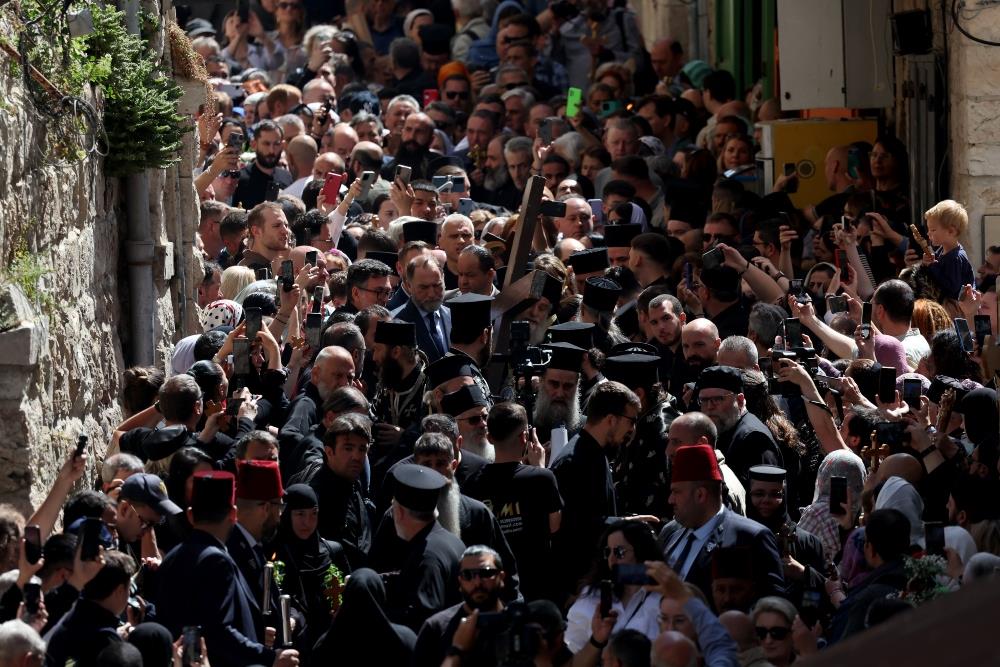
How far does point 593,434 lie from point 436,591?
138 centimetres

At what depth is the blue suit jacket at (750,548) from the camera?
595 cm

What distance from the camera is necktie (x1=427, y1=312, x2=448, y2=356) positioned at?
9.38m

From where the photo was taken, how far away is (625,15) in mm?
18297

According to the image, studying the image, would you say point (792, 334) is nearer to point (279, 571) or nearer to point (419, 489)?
point (419, 489)

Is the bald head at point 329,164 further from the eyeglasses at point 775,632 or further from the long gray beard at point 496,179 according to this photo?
the eyeglasses at point 775,632

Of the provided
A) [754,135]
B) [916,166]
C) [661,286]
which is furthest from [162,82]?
[754,135]

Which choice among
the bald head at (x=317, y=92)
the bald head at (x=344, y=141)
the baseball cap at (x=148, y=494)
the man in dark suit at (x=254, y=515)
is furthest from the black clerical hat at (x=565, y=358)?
the bald head at (x=317, y=92)

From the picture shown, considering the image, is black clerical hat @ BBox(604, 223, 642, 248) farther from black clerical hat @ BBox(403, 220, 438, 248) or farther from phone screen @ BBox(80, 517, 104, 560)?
phone screen @ BBox(80, 517, 104, 560)

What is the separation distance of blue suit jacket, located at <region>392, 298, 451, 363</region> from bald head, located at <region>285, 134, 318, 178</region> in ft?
16.1

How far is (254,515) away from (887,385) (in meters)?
2.96

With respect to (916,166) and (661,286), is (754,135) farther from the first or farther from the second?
(661,286)

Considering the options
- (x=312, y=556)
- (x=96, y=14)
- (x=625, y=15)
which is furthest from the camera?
(x=625, y=15)

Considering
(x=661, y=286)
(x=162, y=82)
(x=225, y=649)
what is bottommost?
(x=225, y=649)

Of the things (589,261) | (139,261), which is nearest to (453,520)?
(139,261)
